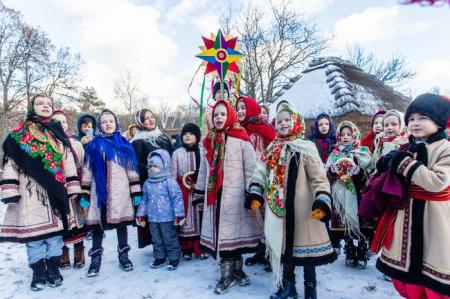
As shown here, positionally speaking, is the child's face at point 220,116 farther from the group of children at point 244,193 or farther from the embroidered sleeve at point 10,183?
the embroidered sleeve at point 10,183

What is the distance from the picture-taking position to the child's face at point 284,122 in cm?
281

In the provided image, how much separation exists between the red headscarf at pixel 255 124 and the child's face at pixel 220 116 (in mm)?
741

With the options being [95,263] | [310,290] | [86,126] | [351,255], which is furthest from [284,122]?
[86,126]

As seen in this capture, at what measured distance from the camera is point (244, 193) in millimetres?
3125

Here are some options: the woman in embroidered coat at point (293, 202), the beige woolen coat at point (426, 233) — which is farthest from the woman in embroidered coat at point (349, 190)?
the beige woolen coat at point (426, 233)

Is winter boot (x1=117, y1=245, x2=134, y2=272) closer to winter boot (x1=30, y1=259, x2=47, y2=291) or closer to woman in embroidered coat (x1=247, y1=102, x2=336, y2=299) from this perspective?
winter boot (x1=30, y1=259, x2=47, y2=291)

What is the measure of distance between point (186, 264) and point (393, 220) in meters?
2.58

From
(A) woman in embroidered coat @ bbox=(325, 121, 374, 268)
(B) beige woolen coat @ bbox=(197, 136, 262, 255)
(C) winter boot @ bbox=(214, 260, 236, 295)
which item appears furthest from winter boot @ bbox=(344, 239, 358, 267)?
(C) winter boot @ bbox=(214, 260, 236, 295)

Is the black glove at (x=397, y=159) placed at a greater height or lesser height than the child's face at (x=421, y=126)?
lesser

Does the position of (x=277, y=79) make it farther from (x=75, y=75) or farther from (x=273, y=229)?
(x=273, y=229)

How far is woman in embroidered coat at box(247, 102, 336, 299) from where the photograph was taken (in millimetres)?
2602

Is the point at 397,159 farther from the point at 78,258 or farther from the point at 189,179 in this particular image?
the point at 78,258

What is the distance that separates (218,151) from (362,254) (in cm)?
211

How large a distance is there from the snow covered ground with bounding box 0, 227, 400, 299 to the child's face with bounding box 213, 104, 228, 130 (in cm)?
171
